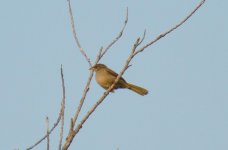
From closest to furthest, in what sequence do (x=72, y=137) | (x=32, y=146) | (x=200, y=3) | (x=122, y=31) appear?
(x=72, y=137) → (x=32, y=146) → (x=200, y=3) → (x=122, y=31)

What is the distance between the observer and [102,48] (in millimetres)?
3820

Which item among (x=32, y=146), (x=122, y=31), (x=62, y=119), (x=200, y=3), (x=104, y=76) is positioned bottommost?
(x=104, y=76)

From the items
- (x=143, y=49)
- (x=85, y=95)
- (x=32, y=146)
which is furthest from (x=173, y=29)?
(x=32, y=146)

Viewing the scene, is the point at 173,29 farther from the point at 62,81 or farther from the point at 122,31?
the point at 62,81

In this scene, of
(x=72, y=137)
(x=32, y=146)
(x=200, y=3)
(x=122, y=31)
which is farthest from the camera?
(x=122, y=31)

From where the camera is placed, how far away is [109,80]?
766 centimetres

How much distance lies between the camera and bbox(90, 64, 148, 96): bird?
7063mm

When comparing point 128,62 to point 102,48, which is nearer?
point 128,62

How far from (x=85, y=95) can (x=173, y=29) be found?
0.84 metres

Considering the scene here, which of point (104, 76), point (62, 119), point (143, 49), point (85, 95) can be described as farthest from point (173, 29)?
point (104, 76)

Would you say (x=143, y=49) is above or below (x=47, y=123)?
above

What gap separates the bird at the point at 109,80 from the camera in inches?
278

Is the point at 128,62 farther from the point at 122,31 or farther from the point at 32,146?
the point at 32,146

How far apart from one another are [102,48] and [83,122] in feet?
3.09
